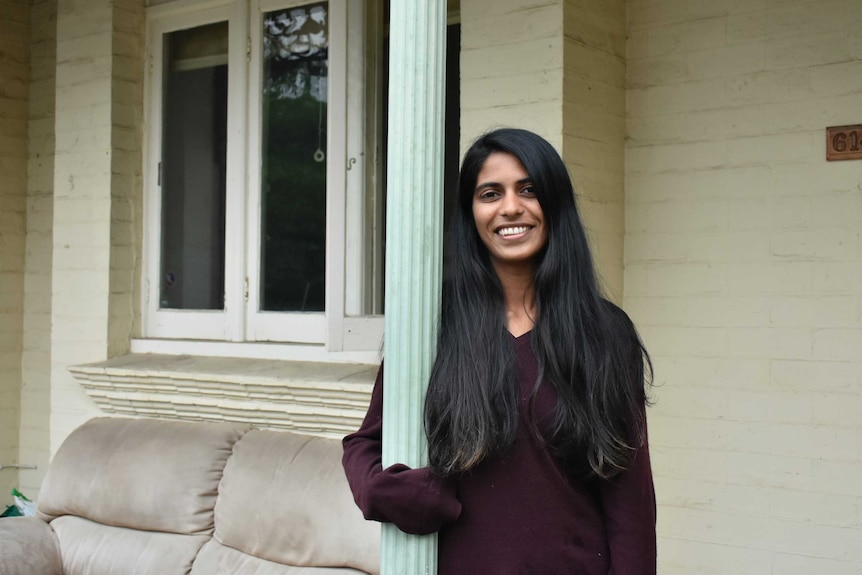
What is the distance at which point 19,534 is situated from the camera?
4082mm

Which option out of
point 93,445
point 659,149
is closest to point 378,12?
point 659,149

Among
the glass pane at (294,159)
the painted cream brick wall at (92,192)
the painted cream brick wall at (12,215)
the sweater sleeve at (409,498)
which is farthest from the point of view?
the painted cream brick wall at (12,215)

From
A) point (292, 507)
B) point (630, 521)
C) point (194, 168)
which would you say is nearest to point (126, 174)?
point (194, 168)

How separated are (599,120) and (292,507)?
1827 mm

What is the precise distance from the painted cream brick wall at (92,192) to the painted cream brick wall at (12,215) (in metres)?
0.77

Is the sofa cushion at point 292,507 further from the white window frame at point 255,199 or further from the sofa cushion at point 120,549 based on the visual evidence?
the white window frame at point 255,199

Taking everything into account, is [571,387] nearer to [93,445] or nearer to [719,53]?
[719,53]

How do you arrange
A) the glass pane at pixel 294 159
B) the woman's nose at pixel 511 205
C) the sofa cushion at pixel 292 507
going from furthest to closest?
the glass pane at pixel 294 159, the sofa cushion at pixel 292 507, the woman's nose at pixel 511 205

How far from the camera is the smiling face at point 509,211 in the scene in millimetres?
1716

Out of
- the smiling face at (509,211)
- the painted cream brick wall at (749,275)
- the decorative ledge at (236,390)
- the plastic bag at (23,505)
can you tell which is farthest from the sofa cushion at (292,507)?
the smiling face at (509,211)

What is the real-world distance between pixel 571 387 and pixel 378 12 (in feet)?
9.44

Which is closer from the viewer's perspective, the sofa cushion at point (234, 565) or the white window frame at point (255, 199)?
the sofa cushion at point (234, 565)

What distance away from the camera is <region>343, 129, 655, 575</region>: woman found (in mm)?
1631

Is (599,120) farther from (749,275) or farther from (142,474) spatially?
(142,474)
